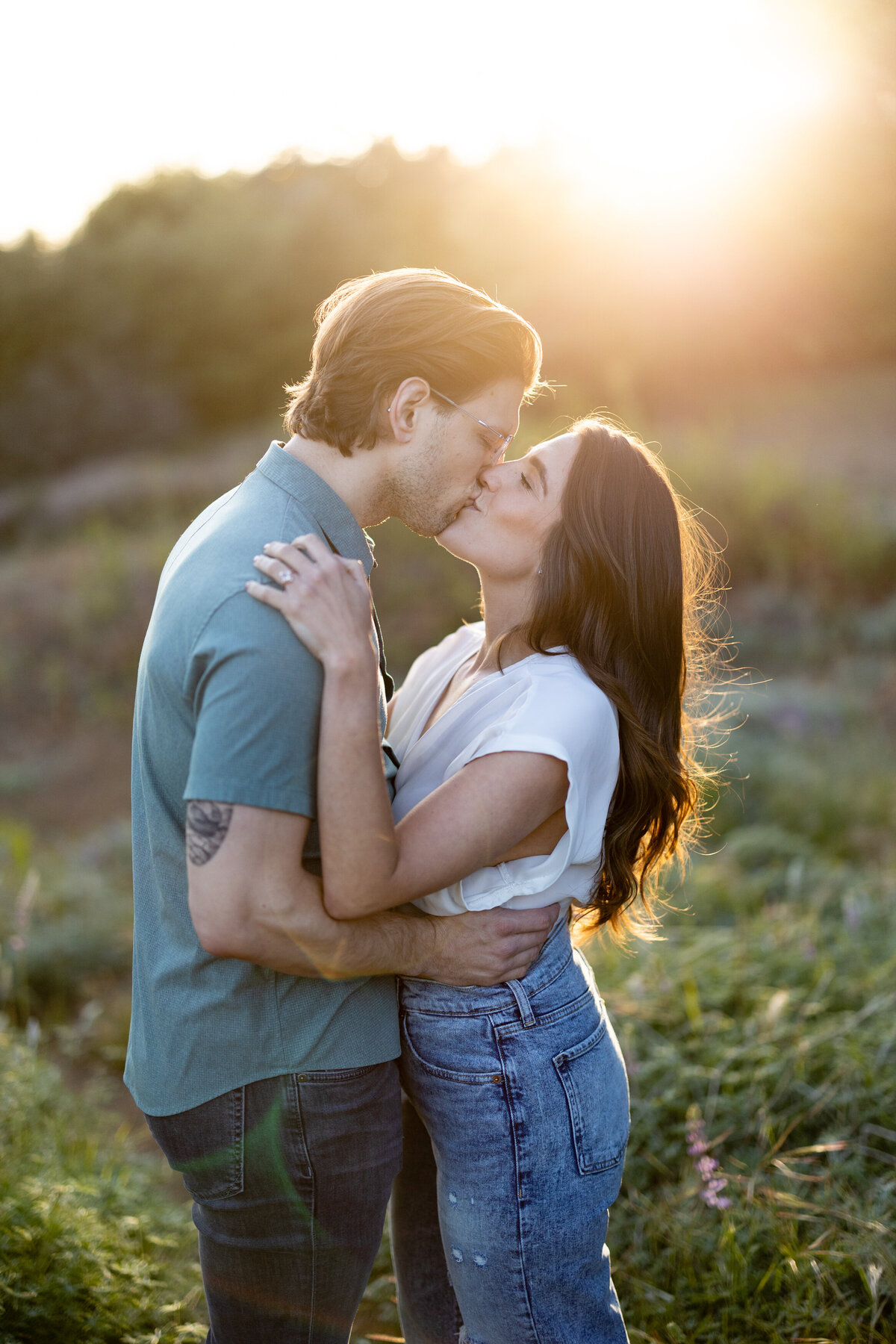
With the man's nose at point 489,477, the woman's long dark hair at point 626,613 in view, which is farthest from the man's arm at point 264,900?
the man's nose at point 489,477

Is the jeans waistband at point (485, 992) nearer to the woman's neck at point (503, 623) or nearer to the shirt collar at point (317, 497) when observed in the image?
the woman's neck at point (503, 623)

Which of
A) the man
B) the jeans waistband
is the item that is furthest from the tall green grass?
the jeans waistband

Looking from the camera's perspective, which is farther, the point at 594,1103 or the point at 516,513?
the point at 516,513

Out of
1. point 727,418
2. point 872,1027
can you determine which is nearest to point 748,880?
point 872,1027

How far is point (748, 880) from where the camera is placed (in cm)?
498

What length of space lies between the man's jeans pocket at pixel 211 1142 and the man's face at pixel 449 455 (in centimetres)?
122

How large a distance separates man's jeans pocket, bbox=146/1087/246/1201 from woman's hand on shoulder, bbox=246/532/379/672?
808 millimetres

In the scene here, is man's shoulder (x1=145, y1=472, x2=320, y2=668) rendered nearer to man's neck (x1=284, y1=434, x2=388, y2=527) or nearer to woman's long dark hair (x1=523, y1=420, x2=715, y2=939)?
man's neck (x1=284, y1=434, x2=388, y2=527)

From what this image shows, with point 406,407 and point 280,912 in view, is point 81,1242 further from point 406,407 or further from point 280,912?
point 406,407

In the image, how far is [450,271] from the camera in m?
20.5

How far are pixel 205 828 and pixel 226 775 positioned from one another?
0.11 m

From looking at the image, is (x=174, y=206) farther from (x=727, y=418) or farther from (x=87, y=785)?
(x=87, y=785)

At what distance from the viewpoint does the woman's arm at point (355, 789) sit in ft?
4.81

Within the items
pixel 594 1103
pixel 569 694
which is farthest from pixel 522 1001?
pixel 569 694
